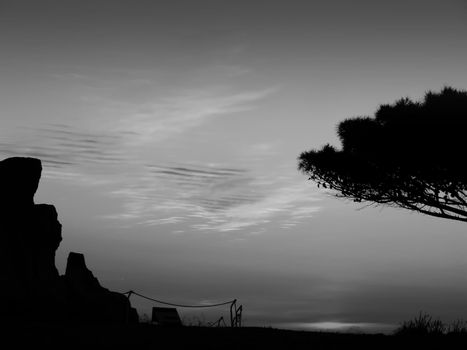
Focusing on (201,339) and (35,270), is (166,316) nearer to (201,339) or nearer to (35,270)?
(35,270)

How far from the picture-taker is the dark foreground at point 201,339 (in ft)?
49.0

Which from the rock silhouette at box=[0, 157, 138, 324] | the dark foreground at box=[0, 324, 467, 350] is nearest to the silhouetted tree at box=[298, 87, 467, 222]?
the dark foreground at box=[0, 324, 467, 350]

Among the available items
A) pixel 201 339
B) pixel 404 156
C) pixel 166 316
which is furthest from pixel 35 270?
pixel 404 156

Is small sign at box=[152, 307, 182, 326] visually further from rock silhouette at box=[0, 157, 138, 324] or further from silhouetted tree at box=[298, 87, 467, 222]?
silhouetted tree at box=[298, 87, 467, 222]

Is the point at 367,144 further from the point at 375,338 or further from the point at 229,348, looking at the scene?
the point at 229,348

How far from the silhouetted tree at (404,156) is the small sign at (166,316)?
7.84 m

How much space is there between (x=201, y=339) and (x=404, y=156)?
9878 millimetres

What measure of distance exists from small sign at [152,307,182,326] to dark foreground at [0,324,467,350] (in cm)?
444

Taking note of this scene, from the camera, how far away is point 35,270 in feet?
83.3

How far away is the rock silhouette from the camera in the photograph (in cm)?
2334

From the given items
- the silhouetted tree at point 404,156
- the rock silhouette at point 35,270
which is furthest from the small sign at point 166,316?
the silhouetted tree at point 404,156

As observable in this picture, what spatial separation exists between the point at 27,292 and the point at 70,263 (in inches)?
212

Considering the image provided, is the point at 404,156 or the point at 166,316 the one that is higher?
the point at 404,156

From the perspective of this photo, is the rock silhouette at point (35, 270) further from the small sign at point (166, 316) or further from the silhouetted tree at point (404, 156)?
the silhouetted tree at point (404, 156)
